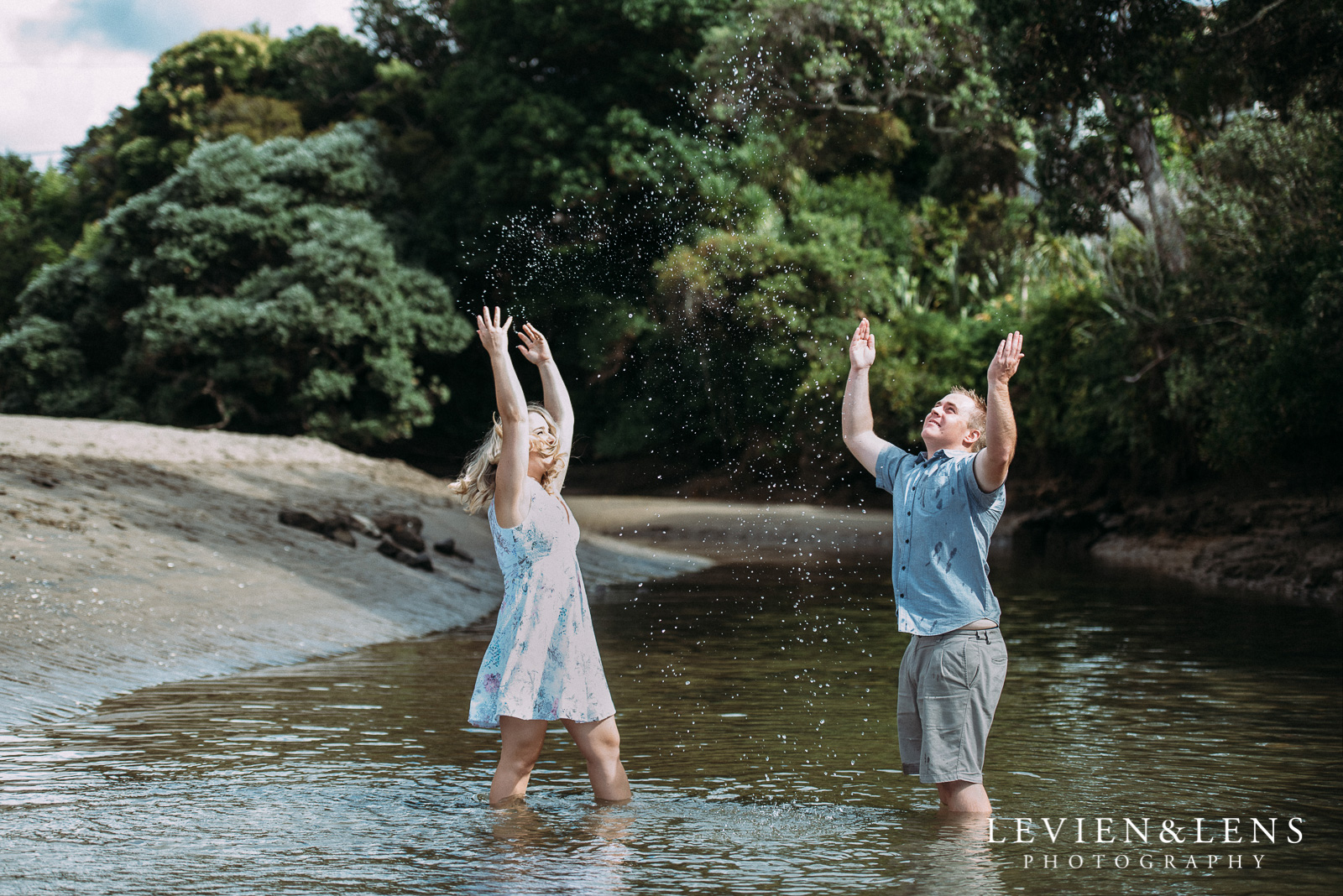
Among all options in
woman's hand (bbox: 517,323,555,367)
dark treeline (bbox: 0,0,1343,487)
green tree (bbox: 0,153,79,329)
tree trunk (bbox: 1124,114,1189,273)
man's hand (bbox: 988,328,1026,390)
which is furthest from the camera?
green tree (bbox: 0,153,79,329)

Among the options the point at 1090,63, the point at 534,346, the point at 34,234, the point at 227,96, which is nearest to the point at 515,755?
the point at 534,346

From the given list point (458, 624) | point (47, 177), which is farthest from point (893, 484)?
point (47, 177)

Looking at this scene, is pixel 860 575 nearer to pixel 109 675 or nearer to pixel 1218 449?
pixel 1218 449

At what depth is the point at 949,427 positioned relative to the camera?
199 inches

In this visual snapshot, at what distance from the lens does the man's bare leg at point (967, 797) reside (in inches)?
200

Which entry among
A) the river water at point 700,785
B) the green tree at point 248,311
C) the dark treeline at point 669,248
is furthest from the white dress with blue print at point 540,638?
the green tree at point 248,311

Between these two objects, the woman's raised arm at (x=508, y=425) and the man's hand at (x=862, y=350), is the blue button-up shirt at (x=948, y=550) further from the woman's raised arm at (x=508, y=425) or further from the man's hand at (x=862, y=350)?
the woman's raised arm at (x=508, y=425)

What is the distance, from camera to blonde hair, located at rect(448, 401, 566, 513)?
5270 millimetres

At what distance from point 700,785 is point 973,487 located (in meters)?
2.25

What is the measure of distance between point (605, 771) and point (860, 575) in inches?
545

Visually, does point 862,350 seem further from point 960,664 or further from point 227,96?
point 227,96

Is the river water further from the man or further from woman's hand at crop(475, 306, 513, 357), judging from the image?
woman's hand at crop(475, 306, 513, 357)

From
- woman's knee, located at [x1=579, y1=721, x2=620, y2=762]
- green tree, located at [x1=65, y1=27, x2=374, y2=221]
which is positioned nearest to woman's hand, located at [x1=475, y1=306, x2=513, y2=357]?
woman's knee, located at [x1=579, y1=721, x2=620, y2=762]

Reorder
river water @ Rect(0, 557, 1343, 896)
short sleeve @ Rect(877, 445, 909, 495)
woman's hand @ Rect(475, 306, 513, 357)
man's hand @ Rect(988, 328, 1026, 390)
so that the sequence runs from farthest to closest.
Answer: short sleeve @ Rect(877, 445, 909, 495) < woman's hand @ Rect(475, 306, 513, 357) < river water @ Rect(0, 557, 1343, 896) < man's hand @ Rect(988, 328, 1026, 390)
